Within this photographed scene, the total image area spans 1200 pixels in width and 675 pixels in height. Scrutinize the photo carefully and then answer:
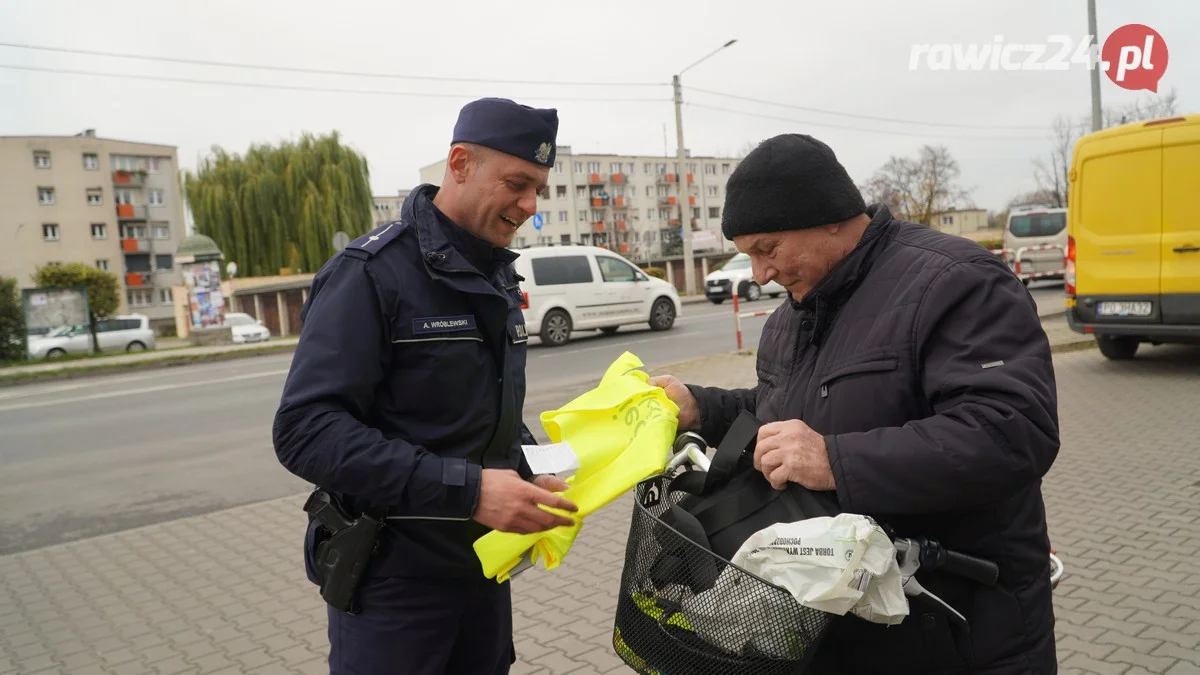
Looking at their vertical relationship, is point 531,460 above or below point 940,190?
below

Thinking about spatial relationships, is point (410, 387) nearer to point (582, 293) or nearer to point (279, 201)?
point (582, 293)

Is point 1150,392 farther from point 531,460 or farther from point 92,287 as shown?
point 92,287

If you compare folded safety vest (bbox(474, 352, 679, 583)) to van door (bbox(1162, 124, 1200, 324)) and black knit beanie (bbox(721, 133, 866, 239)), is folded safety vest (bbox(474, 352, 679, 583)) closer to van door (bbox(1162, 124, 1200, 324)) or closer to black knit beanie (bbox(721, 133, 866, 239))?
black knit beanie (bbox(721, 133, 866, 239))

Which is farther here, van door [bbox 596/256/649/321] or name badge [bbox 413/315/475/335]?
van door [bbox 596/256/649/321]

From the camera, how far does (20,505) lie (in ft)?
22.9

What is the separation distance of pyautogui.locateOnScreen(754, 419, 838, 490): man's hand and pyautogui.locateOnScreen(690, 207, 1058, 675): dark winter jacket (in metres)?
0.03

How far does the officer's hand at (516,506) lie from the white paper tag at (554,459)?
6 cm

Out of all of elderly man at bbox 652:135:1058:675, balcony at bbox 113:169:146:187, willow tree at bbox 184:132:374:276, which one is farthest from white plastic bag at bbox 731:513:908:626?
balcony at bbox 113:169:146:187

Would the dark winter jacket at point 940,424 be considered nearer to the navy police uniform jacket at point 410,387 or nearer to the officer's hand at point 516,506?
the officer's hand at point 516,506

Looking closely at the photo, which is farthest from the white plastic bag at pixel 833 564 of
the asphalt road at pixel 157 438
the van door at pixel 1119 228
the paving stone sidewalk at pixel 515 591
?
the van door at pixel 1119 228

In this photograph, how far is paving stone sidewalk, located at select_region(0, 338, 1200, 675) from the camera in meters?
3.73

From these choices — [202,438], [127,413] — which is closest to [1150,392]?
[202,438]

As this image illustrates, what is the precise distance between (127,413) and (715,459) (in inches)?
478

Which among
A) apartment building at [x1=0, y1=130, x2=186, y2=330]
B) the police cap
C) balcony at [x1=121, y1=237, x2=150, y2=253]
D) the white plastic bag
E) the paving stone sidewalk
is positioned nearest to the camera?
the white plastic bag
